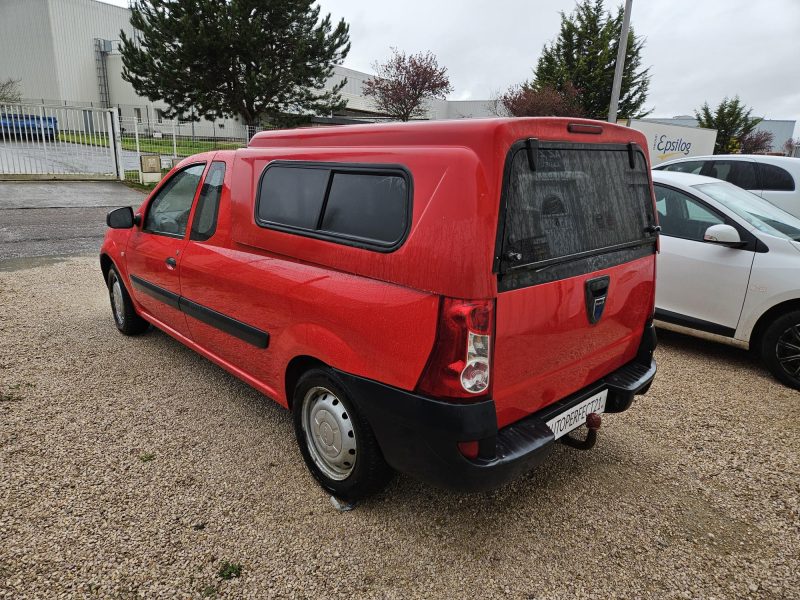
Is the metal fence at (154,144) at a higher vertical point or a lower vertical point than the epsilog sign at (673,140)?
lower

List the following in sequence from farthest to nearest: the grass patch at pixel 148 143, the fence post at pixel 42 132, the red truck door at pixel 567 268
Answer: the grass patch at pixel 148 143, the fence post at pixel 42 132, the red truck door at pixel 567 268

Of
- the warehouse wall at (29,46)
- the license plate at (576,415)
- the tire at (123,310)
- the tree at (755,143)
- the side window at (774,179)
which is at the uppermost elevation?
the warehouse wall at (29,46)

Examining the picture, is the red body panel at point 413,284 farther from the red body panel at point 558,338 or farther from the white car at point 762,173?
the white car at point 762,173

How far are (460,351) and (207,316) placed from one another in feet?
6.79

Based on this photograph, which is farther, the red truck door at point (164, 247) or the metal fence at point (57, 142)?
the metal fence at point (57, 142)

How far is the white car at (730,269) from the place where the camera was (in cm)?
414

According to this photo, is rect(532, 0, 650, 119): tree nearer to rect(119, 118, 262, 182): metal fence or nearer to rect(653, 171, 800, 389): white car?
rect(119, 118, 262, 182): metal fence

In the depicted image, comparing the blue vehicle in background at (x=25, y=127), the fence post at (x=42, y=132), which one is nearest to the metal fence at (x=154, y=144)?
the fence post at (x=42, y=132)

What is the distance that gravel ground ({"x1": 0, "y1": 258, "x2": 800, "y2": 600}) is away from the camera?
221cm

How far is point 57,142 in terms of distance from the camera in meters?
17.6

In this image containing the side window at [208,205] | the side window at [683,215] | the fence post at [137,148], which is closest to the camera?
the side window at [208,205]

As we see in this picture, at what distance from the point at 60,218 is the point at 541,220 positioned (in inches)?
473

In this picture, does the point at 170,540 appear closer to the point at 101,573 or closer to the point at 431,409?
the point at 101,573

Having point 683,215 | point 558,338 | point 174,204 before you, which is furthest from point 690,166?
point 174,204
